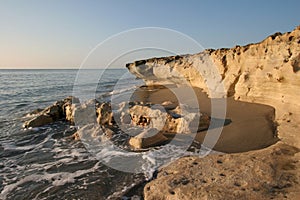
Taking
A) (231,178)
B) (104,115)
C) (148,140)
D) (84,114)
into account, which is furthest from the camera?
(84,114)

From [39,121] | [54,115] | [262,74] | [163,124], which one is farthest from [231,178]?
[54,115]

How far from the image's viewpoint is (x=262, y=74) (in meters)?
8.48

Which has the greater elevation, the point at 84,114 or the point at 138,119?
the point at 138,119

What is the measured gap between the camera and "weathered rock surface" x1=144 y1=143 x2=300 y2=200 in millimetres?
3322

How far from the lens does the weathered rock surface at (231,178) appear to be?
10.9ft

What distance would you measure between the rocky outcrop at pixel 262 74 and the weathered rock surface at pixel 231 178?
1.43 m

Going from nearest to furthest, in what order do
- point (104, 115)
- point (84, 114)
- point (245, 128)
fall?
point (245, 128) < point (104, 115) < point (84, 114)

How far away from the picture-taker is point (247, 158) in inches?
173

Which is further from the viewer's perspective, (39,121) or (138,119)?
(39,121)

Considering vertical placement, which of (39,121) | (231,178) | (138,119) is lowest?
(39,121)

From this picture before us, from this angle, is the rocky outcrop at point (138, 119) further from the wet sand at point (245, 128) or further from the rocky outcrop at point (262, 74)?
the rocky outcrop at point (262, 74)

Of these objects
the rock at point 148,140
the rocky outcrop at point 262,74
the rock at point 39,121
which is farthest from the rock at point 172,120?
the rock at point 39,121

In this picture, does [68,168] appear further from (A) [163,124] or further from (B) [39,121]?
(B) [39,121]

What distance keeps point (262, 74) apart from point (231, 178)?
6085 mm
